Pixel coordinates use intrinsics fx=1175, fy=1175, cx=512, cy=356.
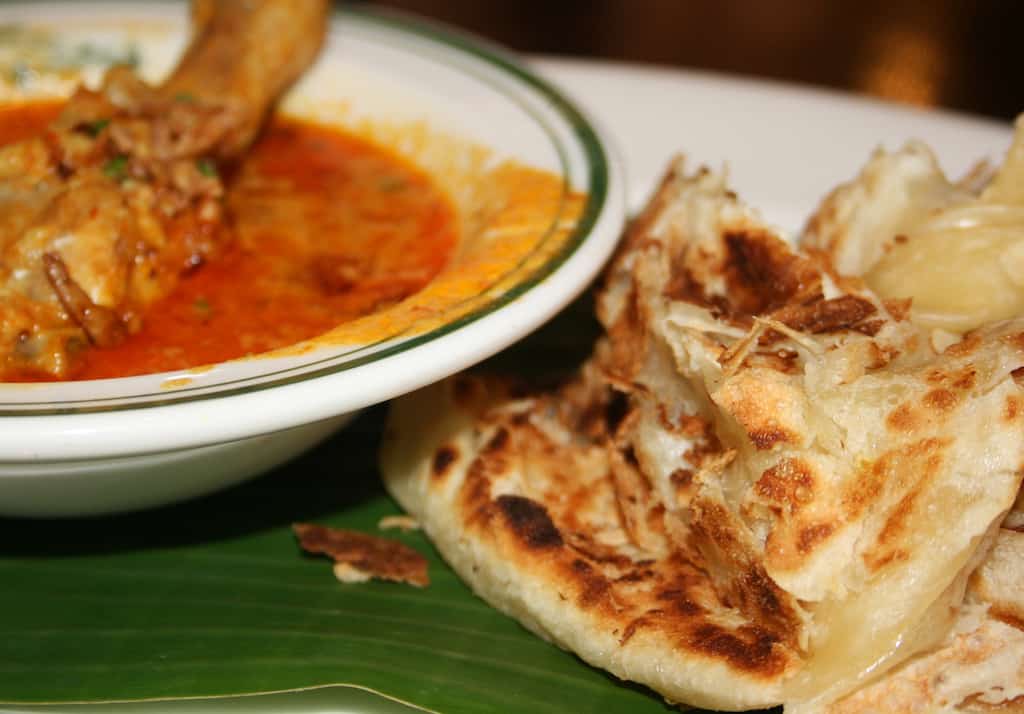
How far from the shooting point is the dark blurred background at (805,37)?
733 centimetres

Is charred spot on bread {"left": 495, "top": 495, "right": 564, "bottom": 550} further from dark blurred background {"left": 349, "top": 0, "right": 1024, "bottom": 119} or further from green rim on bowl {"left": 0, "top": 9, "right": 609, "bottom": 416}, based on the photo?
dark blurred background {"left": 349, "top": 0, "right": 1024, "bottom": 119}

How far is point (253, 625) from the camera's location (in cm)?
224

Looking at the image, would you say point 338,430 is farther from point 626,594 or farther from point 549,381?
point 626,594

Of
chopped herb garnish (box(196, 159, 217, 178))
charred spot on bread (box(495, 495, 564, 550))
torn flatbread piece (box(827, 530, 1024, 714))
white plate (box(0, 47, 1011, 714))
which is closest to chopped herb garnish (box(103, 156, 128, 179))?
chopped herb garnish (box(196, 159, 217, 178))

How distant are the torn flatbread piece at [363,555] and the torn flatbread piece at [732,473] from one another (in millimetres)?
75

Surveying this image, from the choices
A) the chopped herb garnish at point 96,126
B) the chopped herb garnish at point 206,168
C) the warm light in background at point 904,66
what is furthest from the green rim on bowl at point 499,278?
the warm light in background at point 904,66

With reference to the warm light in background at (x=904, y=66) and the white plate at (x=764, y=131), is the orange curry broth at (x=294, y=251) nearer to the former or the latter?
the white plate at (x=764, y=131)

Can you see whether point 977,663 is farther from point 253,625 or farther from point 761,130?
point 761,130

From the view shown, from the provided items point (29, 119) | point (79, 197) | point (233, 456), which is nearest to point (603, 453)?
point (233, 456)

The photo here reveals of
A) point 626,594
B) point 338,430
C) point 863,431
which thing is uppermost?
point 863,431

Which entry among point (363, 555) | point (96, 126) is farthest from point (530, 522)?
point (96, 126)

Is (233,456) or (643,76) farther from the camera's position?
(643,76)

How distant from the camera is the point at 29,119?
137 inches

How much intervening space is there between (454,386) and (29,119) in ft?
5.73
